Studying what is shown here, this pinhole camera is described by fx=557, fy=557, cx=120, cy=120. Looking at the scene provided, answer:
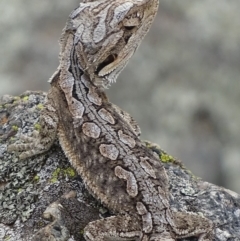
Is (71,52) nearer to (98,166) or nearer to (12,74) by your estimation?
(98,166)

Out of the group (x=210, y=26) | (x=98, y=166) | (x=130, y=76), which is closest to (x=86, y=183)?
(x=98, y=166)

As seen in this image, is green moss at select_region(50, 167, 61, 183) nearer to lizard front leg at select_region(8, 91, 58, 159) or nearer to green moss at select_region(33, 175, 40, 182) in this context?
green moss at select_region(33, 175, 40, 182)

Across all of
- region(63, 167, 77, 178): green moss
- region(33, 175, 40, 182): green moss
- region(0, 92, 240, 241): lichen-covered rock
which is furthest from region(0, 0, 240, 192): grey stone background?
region(33, 175, 40, 182): green moss

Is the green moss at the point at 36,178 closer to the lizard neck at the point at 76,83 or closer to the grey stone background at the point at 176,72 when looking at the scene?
the lizard neck at the point at 76,83

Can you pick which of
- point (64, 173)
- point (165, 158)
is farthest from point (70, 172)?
point (165, 158)

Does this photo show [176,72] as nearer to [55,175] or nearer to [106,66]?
[106,66]
